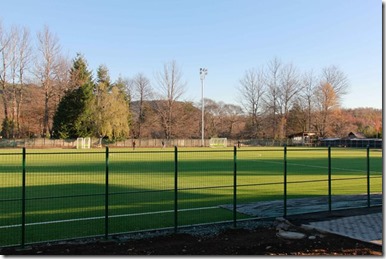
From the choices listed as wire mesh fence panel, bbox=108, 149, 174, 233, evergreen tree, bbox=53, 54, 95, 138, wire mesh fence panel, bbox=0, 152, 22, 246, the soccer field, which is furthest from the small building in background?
wire mesh fence panel, bbox=0, 152, 22, 246

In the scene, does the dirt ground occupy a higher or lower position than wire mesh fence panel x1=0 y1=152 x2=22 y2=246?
higher

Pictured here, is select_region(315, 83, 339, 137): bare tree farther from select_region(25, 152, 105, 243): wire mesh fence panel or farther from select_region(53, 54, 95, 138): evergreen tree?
select_region(25, 152, 105, 243): wire mesh fence panel

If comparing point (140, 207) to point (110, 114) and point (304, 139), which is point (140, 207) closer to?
point (110, 114)

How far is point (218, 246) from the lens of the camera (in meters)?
7.05

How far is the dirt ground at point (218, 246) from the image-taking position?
664cm

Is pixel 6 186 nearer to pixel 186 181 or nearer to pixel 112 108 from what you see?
pixel 186 181

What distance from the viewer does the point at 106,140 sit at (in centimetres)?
7162

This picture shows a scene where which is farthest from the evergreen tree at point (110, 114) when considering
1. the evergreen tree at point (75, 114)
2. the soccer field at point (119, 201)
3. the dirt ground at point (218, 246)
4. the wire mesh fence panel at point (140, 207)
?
the dirt ground at point (218, 246)

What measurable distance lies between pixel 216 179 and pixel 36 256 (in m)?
14.7

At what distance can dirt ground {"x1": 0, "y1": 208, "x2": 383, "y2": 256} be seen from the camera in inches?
262

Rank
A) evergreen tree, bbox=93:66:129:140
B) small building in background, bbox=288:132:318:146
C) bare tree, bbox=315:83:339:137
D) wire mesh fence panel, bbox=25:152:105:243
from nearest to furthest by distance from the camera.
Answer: wire mesh fence panel, bbox=25:152:105:243 → evergreen tree, bbox=93:66:129:140 → small building in background, bbox=288:132:318:146 → bare tree, bbox=315:83:339:137

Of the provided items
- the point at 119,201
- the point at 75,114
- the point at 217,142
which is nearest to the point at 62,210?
the point at 119,201

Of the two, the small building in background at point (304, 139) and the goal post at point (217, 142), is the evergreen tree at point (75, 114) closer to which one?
the goal post at point (217, 142)

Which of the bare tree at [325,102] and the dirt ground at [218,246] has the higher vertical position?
the bare tree at [325,102]
